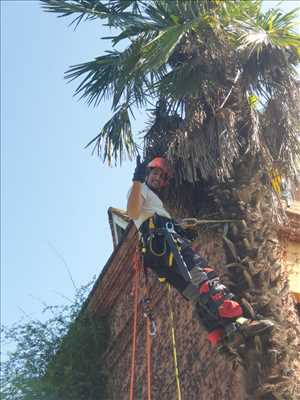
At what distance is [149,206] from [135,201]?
0.84 feet

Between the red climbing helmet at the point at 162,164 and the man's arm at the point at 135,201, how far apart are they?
0.57 meters

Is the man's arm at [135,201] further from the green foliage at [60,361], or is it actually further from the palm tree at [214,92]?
the green foliage at [60,361]

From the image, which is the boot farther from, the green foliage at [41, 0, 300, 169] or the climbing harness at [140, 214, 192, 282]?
the green foliage at [41, 0, 300, 169]

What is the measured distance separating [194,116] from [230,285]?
7.81 ft

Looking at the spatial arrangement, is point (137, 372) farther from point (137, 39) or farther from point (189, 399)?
point (137, 39)

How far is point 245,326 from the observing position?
6.32 metres

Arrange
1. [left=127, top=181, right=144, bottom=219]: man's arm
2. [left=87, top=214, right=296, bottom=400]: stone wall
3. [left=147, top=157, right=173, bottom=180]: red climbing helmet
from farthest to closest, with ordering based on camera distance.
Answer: [left=87, top=214, right=296, bottom=400]: stone wall → [left=147, top=157, right=173, bottom=180]: red climbing helmet → [left=127, top=181, right=144, bottom=219]: man's arm

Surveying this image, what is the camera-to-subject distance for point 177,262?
6.92 m

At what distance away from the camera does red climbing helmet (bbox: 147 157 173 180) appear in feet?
26.2

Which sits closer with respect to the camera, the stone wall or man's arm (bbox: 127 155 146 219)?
man's arm (bbox: 127 155 146 219)

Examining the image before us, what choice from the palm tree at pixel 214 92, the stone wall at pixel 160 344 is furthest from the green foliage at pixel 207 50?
the stone wall at pixel 160 344

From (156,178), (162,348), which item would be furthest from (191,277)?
(162,348)

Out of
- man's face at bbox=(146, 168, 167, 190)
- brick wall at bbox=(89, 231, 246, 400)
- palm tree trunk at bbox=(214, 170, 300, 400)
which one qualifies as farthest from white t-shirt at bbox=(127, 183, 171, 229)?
brick wall at bbox=(89, 231, 246, 400)

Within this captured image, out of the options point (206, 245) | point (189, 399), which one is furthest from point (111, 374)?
point (206, 245)
